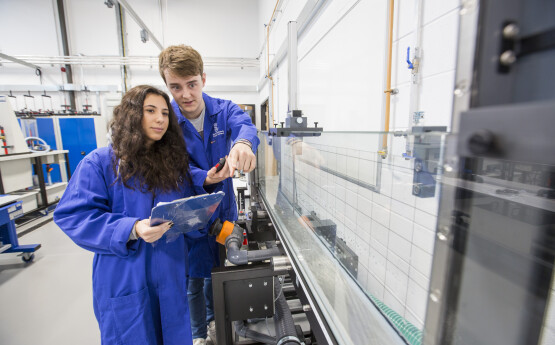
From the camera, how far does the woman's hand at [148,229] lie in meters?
0.94

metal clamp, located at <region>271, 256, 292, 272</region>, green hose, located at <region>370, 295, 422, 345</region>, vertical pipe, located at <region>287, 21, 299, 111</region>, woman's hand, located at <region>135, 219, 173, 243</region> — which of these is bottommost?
metal clamp, located at <region>271, 256, 292, 272</region>

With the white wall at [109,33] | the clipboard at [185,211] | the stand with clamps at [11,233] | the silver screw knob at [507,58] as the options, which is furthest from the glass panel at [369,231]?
the white wall at [109,33]

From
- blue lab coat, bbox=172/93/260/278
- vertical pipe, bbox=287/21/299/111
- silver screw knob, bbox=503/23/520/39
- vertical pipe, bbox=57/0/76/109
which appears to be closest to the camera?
silver screw knob, bbox=503/23/520/39

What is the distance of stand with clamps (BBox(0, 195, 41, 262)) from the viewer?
254 centimetres

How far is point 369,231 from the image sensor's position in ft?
2.49

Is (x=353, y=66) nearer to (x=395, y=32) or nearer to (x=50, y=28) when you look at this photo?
(x=395, y=32)

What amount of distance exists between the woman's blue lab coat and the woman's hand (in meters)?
0.03

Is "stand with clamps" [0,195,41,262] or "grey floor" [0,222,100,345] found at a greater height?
"stand with clamps" [0,195,41,262]

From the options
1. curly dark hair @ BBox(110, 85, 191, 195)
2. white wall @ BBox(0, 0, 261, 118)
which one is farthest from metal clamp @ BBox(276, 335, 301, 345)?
white wall @ BBox(0, 0, 261, 118)

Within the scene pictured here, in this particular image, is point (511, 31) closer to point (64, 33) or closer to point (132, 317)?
point (132, 317)

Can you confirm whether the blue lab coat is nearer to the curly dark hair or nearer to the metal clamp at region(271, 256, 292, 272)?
the curly dark hair

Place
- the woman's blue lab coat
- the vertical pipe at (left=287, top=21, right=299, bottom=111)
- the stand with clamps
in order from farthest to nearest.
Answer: the stand with clamps → the vertical pipe at (left=287, top=21, right=299, bottom=111) → the woman's blue lab coat

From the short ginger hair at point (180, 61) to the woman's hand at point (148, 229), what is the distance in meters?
0.69

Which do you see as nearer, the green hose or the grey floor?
the green hose
